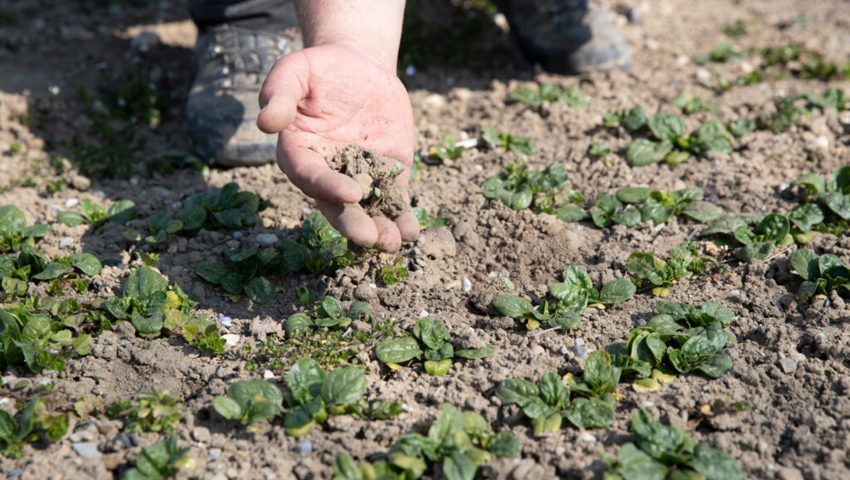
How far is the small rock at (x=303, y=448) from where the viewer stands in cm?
215

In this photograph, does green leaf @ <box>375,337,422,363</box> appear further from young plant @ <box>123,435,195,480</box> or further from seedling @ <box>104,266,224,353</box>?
young plant @ <box>123,435,195,480</box>

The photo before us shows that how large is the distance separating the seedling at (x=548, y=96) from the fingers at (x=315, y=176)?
1986 mm

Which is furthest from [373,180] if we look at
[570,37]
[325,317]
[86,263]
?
[570,37]

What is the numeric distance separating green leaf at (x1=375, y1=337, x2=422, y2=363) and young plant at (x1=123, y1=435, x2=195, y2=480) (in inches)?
27.2

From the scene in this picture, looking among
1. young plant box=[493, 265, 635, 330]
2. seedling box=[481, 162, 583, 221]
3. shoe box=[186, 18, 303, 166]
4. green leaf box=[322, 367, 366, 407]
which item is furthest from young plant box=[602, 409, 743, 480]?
shoe box=[186, 18, 303, 166]

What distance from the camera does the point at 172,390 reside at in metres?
2.40

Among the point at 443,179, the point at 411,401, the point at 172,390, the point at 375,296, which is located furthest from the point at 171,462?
the point at 443,179

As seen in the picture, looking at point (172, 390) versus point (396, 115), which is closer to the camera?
point (172, 390)

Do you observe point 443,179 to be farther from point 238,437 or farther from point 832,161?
point 832,161

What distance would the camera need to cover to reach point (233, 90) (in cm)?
376

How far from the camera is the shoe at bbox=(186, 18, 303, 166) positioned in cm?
360

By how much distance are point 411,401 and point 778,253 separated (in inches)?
66.5

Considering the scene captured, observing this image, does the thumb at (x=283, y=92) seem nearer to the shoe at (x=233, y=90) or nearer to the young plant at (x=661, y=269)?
the shoe at (x=233, y=90)

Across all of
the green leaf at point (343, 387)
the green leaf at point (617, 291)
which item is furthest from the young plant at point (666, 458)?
the green leaf at point (343, 387)
